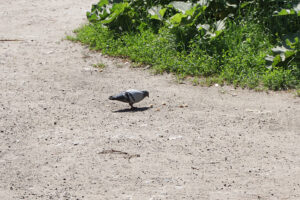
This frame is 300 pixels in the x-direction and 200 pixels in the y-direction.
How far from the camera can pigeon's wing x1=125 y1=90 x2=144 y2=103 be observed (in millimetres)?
6062

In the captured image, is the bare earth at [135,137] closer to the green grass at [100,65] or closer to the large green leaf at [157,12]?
the green grass at [100,65]

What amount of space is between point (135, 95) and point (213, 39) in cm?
198

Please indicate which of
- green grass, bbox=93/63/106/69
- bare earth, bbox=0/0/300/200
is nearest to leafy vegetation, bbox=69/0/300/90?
bare earth, bbox=0/0/300/200

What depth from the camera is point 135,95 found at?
6094mm

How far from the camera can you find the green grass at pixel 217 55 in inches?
271

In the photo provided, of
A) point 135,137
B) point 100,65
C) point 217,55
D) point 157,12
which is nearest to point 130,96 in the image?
point 135,137

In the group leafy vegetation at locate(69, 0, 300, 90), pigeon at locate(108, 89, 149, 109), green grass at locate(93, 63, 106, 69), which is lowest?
green grass at locate(93, 63, 106, 69)

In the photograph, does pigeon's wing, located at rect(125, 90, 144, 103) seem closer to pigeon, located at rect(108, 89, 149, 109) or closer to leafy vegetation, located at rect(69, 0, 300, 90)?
pigeon, located at rect(108, 89, 149, 109)

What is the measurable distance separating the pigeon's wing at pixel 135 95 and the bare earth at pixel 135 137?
161 millimetres

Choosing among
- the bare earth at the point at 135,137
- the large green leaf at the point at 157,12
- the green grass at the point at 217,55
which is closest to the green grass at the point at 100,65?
the bare earth at the point at 135,137

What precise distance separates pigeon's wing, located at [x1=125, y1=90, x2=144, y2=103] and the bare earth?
16 cm

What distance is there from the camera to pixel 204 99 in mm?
6516

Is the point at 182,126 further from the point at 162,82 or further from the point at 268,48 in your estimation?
the point at 268,48

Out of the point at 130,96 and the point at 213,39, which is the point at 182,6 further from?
the point at 130,96
